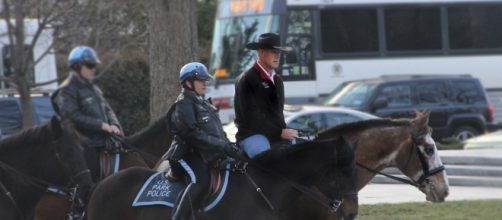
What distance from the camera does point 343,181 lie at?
29.5ft

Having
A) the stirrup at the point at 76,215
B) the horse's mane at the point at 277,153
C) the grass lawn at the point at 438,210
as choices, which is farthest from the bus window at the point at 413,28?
the horse's mane at the point at 277,153

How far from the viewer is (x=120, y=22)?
78.6 feet

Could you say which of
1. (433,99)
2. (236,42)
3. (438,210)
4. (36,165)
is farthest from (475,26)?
(36,165)

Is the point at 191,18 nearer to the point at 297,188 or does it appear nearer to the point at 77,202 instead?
the point at 77,202

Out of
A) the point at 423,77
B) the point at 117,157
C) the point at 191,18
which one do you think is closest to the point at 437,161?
the point at 117,157

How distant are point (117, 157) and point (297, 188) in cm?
258

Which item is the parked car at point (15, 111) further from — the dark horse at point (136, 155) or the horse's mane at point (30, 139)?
the horse's mane at point (30, 139)

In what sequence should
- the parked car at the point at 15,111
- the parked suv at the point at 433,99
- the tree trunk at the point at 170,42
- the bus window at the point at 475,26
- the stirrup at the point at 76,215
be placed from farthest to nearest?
the bus window at the point at 475,26 < the parked suv at the point at 433,99 < the parked car at the point at 15,111 < the tree trunk at the point at 170,42 < the stirrup at the point at 76,215

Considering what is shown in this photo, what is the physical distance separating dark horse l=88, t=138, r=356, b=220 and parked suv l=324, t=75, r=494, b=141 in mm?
16152

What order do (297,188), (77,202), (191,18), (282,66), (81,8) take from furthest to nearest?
1. (282,66)
2. (81,8)
3. (191,18)
4. (77,202)
5. (297,188)

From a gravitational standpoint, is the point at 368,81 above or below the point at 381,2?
below

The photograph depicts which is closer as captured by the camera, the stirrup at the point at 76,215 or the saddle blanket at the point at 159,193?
the saddle blanket at the point at 159,193

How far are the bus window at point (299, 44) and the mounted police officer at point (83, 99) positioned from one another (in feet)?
54.7

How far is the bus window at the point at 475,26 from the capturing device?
1166 inches
